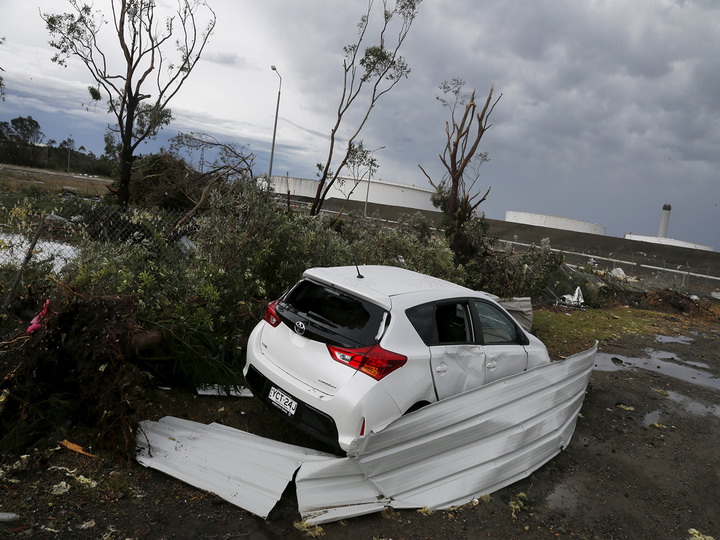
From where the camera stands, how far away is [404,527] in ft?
11.9

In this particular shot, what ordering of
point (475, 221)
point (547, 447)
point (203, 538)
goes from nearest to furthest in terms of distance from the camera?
1. point (203, 538)
2. point (547, 447)
3. point (475, 221)

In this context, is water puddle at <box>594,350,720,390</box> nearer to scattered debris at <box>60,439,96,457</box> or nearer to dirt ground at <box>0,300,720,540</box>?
dirt ground at <box>0,300,720,540</box>

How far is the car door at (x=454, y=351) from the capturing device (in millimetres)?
4445

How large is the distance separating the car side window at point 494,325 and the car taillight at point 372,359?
4.61 feet

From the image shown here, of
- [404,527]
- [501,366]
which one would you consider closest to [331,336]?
[404,527]

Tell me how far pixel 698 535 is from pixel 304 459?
306 cm

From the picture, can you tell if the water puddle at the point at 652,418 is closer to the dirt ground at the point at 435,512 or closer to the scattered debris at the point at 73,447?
the dirt ground at the point at 435,512

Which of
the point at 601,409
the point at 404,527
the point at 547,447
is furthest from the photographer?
the point at 601,409

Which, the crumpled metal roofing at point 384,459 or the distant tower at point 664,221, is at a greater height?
the distant tower at point 664,221

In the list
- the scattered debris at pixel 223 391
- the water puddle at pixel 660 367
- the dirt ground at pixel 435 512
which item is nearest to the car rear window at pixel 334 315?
the dirt ground at pixel 435 512

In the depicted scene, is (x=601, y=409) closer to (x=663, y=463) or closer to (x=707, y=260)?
(x=663, y=463)

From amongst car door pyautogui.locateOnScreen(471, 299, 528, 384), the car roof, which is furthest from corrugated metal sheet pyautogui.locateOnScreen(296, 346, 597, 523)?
the car roof

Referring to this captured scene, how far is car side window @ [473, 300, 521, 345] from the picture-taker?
204 inches

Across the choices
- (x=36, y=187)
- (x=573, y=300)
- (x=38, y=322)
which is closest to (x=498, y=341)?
(x=38, y=322)
